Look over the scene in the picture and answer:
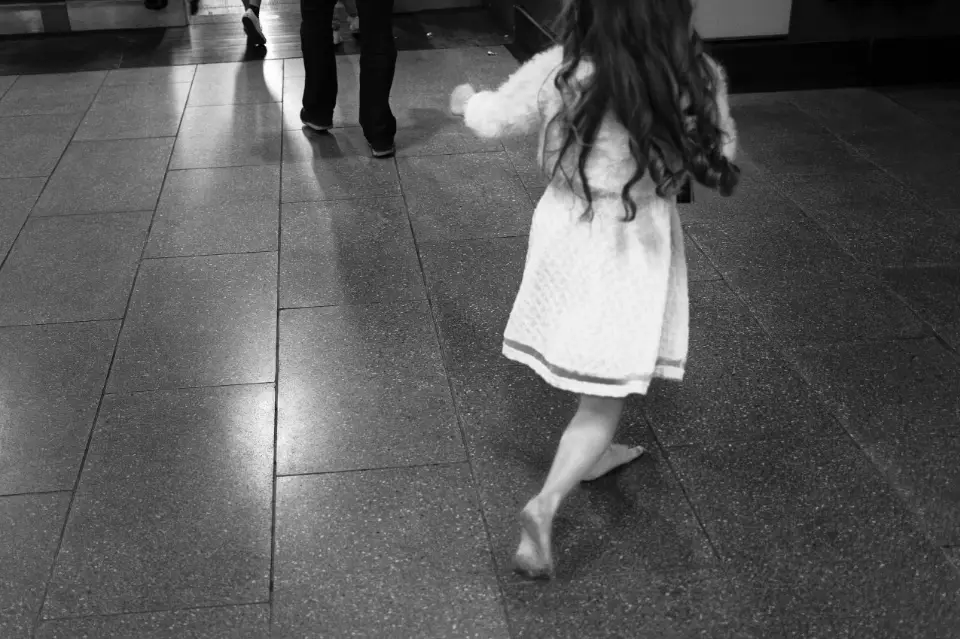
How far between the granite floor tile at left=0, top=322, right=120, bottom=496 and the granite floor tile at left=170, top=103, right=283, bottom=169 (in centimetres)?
182

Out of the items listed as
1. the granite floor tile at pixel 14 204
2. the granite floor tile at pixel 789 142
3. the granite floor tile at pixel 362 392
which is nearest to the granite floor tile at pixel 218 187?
the granite floor tile at pixel 14 204

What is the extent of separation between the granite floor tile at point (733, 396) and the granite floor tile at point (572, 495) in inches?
4.4

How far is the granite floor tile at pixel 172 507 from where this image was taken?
242 cm

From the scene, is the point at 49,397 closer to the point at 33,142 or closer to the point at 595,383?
the point at 595,383

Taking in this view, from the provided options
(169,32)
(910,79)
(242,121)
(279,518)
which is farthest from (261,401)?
(169,32)

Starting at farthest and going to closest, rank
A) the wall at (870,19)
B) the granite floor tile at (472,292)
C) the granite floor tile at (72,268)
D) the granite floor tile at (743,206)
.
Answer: the wall at (870,19) < the granite floor tile at (743,206) < the granite floor tile at (72,268) < the granite floor tile at (472,292)

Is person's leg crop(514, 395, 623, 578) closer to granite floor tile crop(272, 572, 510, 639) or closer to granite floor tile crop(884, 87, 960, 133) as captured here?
granite floor tile crop(272, 572, 510, 639)

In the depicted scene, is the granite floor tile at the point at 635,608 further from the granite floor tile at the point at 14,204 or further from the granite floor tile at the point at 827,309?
the granite floor tile at the point at 14,204

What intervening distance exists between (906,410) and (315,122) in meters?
3.52

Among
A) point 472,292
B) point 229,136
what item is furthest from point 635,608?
point 229,136

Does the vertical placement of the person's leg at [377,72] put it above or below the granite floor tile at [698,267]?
above

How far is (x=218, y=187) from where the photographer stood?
16.2ft

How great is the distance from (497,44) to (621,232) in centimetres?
563

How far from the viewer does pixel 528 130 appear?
2.33 meters
